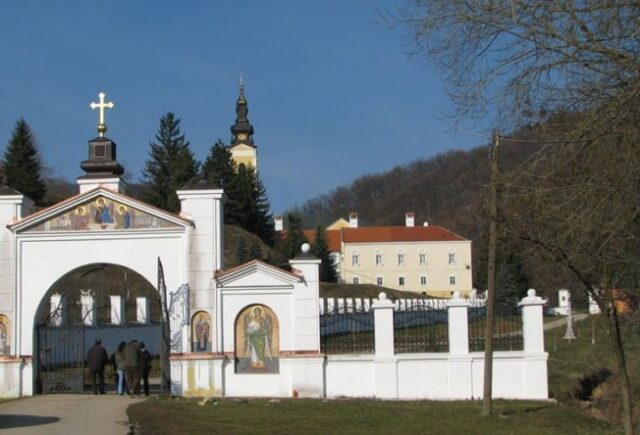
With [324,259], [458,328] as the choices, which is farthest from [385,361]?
[324,259]

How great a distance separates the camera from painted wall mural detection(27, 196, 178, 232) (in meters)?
24.2

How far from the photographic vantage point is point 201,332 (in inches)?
942

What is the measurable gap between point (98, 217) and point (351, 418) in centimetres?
893

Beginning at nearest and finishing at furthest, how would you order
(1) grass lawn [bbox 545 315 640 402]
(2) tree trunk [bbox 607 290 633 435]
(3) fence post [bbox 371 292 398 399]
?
(2) tree trunk [bbox 607 290 633 435] < (3) fence post [bbox 371 292 398 399] < (1) grass lawn [bbox 545 315 640 402]

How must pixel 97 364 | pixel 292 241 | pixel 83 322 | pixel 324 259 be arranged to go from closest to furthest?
pixel 97 364
pixel 83 322
pixel 292 241
pixel 324 259

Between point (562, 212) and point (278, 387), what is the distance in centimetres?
1615

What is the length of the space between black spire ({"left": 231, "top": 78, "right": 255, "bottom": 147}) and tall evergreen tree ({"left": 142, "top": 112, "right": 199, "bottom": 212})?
86.5 feet

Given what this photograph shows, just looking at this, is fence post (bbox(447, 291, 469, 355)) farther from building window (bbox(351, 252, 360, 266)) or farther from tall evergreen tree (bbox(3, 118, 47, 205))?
building window (bbox(351, 252, 360, 266))

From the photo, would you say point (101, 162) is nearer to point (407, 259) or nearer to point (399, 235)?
point (407, 259)

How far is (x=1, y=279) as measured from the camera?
2423cm

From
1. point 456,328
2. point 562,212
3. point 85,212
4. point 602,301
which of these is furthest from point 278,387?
point 562,212

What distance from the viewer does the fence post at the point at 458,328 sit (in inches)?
929

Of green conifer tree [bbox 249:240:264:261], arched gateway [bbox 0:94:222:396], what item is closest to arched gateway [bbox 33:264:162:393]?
arched gateway [bbox 0:94:222:396]

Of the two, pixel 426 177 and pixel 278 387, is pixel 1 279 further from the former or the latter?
pixel 426 177
